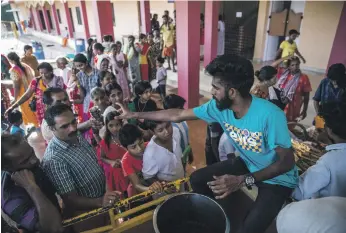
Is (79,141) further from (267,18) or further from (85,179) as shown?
(267,18)

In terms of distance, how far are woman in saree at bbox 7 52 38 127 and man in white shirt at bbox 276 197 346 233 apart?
5041 mm

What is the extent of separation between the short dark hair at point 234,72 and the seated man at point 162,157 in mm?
766

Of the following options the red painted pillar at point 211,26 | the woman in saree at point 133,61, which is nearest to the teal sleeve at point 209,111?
the woman in saree at point 133,61

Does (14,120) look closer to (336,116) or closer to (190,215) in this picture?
(190,215)

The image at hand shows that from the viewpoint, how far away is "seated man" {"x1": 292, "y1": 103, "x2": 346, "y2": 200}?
1.43 metres

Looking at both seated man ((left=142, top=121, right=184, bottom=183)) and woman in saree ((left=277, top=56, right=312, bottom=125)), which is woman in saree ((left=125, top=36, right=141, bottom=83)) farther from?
seated man ((left=142, top=121, right=184, bottom=183))

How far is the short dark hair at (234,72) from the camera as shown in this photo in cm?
156

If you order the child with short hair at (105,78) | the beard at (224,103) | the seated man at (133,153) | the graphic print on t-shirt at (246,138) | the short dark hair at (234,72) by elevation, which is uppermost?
the short dark hair at (234,72)

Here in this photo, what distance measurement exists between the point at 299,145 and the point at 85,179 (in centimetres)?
194

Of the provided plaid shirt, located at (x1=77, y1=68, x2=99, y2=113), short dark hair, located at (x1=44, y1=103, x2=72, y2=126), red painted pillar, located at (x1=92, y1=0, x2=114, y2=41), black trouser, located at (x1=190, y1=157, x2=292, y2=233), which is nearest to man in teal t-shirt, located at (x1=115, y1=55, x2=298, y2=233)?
black trouser, located at (x1=190, y1=157, x2=292, y2=233)

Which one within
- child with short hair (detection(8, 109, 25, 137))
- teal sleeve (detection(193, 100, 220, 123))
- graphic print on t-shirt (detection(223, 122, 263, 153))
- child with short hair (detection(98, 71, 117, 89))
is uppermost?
teal sleeve (detection(193, 100, 220, 123))

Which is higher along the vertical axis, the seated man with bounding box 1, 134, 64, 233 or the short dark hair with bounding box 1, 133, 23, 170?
the short dark hair with bounding box 1, 133, 23, 170

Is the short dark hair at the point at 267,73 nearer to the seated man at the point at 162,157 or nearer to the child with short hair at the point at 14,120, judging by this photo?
the seated man at the point at 162,157

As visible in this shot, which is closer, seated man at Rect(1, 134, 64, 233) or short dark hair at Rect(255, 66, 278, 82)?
seated man at Rect(1, 134, 64, 233)
